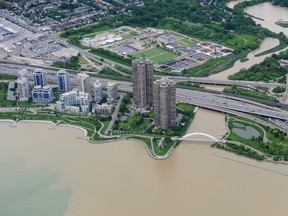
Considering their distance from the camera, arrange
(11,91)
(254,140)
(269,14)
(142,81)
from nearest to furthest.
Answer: (254,140) < (142,81) < (11,91) < (269,14)

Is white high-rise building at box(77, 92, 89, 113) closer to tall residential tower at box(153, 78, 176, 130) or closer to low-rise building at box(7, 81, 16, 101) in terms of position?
low-rise building at box(7, 81, 16, 101)

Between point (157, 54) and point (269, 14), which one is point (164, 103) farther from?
point (269, 14)

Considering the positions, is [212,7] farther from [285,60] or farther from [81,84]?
[81,84]

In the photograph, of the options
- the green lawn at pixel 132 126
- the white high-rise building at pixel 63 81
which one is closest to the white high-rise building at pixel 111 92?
the green lawn at pixel 132 126

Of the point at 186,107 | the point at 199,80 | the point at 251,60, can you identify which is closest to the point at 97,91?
the point at 186,107

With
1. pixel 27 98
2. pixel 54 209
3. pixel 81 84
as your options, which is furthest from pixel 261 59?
pixel 54 209

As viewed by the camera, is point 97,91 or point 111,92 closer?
point 111,92

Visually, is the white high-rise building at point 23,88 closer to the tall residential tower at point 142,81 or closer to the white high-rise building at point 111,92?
the white high-rise building at point 111,92
